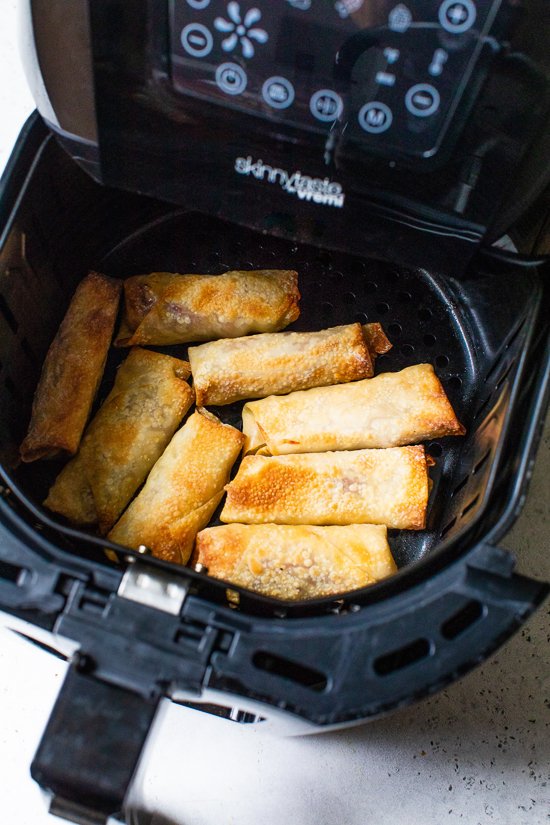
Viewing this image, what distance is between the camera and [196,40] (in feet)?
2.02

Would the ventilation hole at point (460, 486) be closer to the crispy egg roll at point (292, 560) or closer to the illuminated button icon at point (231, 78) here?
the crispy egg roll at point (292, 560)

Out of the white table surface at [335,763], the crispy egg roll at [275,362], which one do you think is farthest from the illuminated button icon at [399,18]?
the white table surface at [335,763]

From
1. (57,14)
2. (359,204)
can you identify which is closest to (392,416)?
(359,204)

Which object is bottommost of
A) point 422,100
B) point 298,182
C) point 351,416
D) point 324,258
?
point 351,416

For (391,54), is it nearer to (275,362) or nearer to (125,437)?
(275,362)

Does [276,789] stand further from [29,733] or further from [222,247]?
[222,247]

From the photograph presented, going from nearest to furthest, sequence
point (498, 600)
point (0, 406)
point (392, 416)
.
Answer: point (498, 600)
point (0, 406)
point (392, 416)

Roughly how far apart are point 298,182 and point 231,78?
0.34 feet

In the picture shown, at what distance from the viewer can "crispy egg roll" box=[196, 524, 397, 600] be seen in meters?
0.83

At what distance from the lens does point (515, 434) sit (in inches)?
27.3

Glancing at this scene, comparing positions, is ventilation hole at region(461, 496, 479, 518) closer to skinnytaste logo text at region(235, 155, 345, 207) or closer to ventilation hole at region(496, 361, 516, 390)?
ventilation hole at region(496, 361, 516, 390)

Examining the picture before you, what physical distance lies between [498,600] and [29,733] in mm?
583

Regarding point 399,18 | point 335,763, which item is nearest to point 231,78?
point 399,18

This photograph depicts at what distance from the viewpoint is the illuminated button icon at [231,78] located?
623 millimetres
